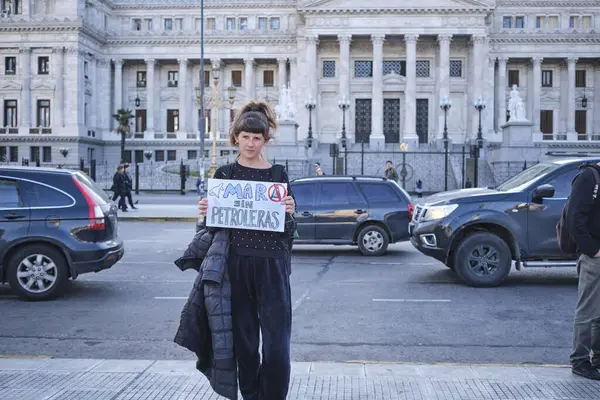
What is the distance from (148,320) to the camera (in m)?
8.93

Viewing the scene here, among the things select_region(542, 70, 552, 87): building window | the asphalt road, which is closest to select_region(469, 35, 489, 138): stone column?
select_region(542, 70, 552, 87): building window

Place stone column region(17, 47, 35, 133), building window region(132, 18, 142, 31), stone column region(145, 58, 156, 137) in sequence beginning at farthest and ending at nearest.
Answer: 1. building window region(132, 18, 142, 31)
2. stone column region(145, 58, 156, 137)
3. stone column region(17, 47, 35, 133)

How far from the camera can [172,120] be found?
2854 inches

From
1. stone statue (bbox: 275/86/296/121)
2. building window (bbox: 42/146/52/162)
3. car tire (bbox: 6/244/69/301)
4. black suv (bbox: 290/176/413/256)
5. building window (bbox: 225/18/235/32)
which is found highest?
building window (bbox: 225/18/235/32)

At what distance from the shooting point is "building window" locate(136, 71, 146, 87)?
238 feet

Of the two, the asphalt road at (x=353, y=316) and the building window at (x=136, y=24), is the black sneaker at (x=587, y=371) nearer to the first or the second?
the asphalt road at (x=353, y=316)

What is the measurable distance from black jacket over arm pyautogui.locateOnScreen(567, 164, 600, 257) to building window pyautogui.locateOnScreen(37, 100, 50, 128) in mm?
65886

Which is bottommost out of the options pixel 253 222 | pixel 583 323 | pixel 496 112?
pixel 583 323

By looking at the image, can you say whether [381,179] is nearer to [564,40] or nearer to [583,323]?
[583,323]

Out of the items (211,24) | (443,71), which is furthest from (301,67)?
(443,71)

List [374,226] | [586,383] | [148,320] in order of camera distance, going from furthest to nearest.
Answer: [374,226] → [148,320] → [586,383]

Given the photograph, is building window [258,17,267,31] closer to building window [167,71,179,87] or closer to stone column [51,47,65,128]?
building window [167,71,179,87]

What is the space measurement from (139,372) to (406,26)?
6083 cm

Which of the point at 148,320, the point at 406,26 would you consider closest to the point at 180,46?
the point at 406,26
